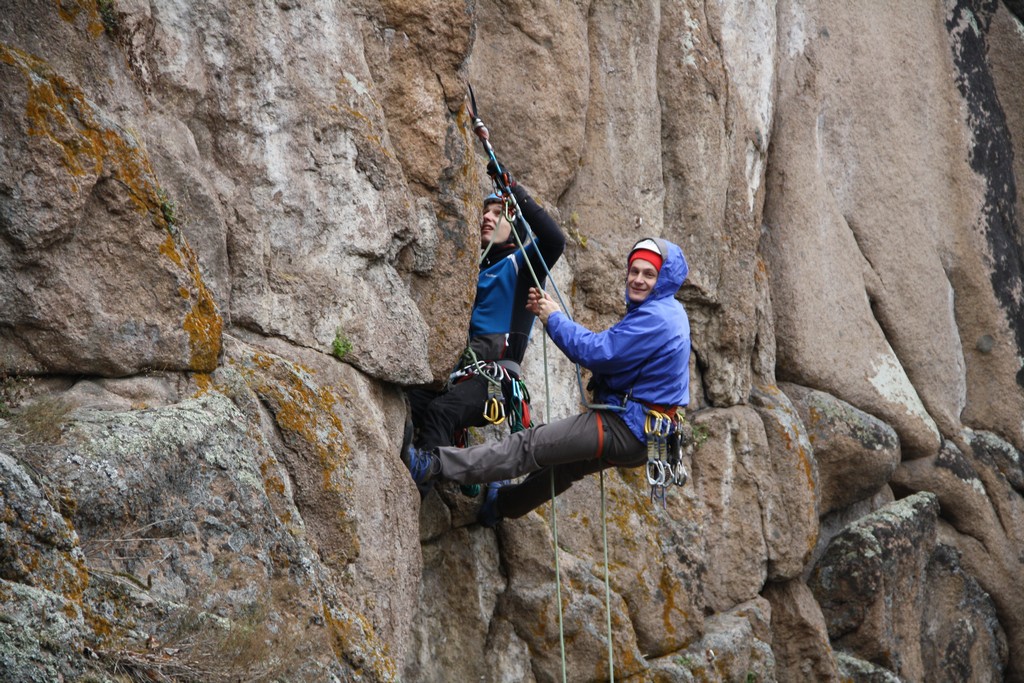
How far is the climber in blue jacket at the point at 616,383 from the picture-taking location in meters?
8.41

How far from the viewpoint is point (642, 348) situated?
8477 mm

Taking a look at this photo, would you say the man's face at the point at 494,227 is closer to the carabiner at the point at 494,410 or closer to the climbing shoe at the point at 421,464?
the carabiner at the point at 494,410

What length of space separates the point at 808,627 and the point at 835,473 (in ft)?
6.62

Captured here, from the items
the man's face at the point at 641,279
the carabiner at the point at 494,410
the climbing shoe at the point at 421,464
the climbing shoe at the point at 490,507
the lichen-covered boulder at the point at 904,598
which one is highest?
the man's face at the point at 641,279

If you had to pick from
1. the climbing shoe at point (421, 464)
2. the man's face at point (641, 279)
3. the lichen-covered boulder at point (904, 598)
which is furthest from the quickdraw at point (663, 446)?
the lichen-covered boulder at point (904, 598)

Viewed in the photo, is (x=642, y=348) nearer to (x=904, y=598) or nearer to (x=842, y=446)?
(x=842, y=446)

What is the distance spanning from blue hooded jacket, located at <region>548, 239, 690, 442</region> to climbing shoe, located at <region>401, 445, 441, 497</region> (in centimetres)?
123

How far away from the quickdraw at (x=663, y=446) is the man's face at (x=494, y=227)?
78.4 inches

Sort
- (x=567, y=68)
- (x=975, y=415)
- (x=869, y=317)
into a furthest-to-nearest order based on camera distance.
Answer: (x=975, y=415) < (x=869, y=317) < (x=567, y=68)

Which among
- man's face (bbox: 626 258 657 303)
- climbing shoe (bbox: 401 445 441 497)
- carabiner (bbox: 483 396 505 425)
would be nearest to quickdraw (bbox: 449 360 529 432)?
carabiner (bbox: 483 396 505 425)

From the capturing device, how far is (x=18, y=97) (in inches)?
225

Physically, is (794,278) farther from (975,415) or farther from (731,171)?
(975,415)

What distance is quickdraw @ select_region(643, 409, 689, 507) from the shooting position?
852cm

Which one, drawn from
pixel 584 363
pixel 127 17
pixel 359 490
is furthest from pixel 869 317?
pixel 127 17
